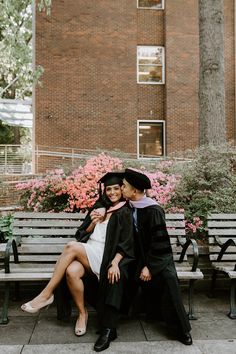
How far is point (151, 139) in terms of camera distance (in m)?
18.5

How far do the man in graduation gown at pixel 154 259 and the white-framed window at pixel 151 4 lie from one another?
646 inches

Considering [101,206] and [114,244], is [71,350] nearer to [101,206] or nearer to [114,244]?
[114,244]

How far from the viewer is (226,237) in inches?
210

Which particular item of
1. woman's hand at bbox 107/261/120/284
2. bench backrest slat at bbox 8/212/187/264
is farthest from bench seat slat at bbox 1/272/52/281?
woman's hand at bbox 107/261/120/284

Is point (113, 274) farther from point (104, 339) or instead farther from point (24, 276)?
point (24, 276)

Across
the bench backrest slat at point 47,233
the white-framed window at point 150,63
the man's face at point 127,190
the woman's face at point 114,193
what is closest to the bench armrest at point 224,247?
the bench backrest slat at point 47,233

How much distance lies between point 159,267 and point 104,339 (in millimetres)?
873

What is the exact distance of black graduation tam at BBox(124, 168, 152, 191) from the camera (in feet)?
13.7

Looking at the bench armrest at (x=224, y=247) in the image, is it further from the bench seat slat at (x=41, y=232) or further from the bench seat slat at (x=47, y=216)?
the bench seat slat at (x=41, y=232)

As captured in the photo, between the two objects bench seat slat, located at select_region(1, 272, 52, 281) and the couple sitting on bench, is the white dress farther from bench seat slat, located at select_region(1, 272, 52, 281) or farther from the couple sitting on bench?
bench seat slat, located at select_region(1, 272, 52, 281)

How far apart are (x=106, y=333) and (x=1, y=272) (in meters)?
1.41

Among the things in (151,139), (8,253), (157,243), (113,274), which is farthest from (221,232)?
(151,139)

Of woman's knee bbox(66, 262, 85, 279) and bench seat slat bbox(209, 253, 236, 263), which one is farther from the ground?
woman's knee bbox(66, 262, 85, 279)

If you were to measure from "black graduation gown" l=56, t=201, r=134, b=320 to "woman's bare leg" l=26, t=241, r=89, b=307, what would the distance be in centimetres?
20
